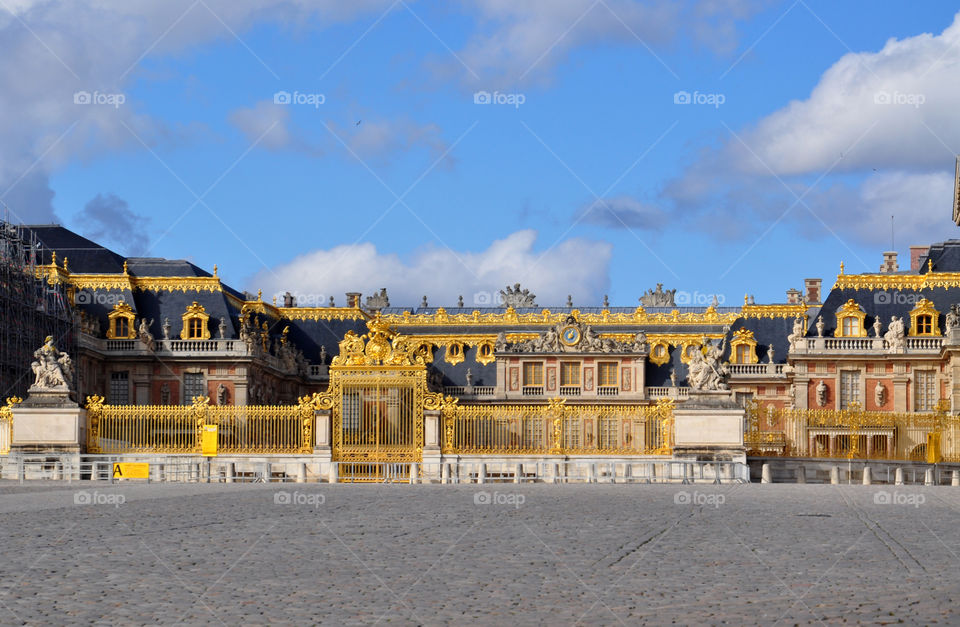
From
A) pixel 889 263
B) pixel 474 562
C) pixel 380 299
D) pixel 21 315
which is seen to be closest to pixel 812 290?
pixel 889 263

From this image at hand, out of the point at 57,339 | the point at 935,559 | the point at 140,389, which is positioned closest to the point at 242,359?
the point at 140,389

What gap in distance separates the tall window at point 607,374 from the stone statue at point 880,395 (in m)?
13.0

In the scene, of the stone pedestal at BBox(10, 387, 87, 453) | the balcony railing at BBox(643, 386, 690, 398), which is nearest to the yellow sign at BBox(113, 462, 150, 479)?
the stone pedestal at BBox(10, 387, 87, 453)

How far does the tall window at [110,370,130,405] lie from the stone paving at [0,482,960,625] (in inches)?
1422

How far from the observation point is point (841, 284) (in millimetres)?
60375

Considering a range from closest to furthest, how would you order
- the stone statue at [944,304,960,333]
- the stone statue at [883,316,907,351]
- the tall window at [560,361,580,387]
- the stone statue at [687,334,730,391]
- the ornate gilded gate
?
the stone statue at [687,334,730,391], the ornate gilded gate, the stone statue at [944,304,960,333], the stone statue at [883,316,907,351], the tall window at [560,361,580,387]

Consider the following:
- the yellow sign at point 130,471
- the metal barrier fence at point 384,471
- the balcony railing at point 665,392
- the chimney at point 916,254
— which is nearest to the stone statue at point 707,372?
the metal barrier fence at point 384,471

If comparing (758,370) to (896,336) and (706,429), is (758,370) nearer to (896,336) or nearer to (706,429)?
(896,336)

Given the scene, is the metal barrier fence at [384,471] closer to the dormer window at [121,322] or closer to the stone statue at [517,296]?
the dormer window at [121,322]

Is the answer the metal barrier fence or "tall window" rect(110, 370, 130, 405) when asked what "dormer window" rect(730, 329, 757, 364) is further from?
the metal barrier fence

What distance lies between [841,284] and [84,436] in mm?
33332

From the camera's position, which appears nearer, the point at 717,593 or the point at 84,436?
the point at 717,593

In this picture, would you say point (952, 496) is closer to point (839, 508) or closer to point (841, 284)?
point (839, 508)

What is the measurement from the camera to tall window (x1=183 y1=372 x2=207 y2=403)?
198 feet
